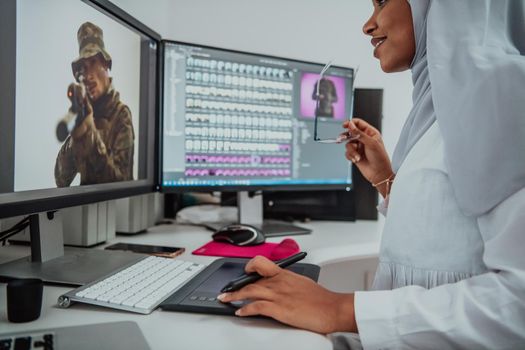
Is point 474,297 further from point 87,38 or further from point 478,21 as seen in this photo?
point 87,38

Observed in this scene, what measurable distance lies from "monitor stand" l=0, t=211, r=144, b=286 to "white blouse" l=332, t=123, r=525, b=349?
435mm

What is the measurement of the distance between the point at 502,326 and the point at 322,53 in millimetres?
1391

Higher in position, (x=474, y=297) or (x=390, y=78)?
(x=390, y=78)

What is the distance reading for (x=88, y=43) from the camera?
2.72ft

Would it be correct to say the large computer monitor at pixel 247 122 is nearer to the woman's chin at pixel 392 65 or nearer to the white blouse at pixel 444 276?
the woman's chin at pixel 392 65

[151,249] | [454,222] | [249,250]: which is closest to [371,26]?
[454,222]

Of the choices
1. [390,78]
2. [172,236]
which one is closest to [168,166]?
[172,236]

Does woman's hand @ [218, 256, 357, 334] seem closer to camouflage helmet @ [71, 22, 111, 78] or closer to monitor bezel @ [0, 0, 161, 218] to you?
monitor bezel @ [0, 0, 161, 218]

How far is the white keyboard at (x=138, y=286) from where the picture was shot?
0.60 m

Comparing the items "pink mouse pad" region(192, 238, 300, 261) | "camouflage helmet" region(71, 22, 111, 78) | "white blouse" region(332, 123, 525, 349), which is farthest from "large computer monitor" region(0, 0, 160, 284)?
"white blouse" region(332, 123, 525, 349)

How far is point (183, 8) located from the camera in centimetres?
169

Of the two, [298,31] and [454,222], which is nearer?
[454,222]

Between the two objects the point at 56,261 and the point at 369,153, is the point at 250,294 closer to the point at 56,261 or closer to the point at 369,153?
the point at 56,261

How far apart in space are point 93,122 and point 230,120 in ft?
1.55
